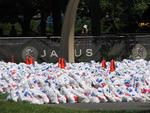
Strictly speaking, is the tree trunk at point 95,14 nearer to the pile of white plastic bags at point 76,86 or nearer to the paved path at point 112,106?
the pile of white plastic bags at point 76,86

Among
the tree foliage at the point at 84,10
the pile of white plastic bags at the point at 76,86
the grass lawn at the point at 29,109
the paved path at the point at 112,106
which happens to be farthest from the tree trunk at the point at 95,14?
the grass lawn at the point at 29,109

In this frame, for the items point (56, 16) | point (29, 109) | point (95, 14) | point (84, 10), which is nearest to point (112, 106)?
point (29, 109)

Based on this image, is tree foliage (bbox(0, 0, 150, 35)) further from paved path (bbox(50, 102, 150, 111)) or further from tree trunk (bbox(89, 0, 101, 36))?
paved path (bbox(50, 102, 150, 111))

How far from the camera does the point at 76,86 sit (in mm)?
13617

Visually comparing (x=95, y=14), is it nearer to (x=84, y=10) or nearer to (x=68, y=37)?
(x=84, y=10)

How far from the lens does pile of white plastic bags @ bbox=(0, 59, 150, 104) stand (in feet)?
42.6

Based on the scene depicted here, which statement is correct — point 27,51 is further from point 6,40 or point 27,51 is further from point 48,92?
point 48,92

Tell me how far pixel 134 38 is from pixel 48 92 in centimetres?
1456

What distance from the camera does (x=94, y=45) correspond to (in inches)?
1037

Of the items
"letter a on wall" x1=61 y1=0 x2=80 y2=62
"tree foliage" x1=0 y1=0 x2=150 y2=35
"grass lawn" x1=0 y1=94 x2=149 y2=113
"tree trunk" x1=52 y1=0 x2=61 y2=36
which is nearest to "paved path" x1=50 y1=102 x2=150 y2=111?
"grass lawn" x1=0 y1=94 x2=149 y2=113

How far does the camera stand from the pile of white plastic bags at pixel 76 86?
13.0m

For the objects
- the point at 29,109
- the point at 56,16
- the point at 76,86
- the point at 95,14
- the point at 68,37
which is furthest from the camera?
the point at 56,16

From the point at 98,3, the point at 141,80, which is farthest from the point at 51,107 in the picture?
the point at 98,3

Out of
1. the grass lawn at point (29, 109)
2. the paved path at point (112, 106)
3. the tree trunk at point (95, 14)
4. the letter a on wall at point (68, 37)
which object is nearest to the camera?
the grass lawn at point (29, 109)
